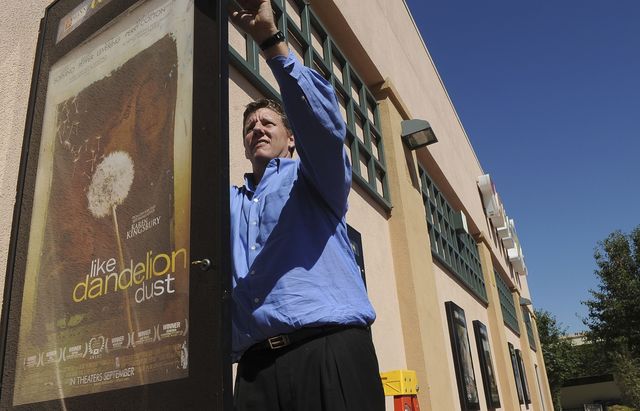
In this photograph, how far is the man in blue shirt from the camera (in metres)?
1.59

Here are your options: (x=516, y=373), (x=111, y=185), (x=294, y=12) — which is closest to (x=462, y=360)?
(x=294, y=12)

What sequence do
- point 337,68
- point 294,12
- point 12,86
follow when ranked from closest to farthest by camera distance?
point 12,86
point 294,12
point 337,68

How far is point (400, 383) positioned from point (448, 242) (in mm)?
6604

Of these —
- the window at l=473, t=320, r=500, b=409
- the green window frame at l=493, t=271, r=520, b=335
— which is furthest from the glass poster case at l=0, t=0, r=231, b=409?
the green window frame at l=493, t=271, r=520, b=335

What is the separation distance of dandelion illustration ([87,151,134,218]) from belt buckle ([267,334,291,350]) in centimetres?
63

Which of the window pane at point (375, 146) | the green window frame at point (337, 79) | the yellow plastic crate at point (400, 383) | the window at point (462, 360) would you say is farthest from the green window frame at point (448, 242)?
the yellow plastic crate at point (400, 383)

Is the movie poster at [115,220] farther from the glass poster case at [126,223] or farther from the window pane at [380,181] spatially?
the window pane at [380,181]

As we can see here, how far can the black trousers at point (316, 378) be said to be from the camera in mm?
1552

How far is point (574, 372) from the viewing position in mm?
40281

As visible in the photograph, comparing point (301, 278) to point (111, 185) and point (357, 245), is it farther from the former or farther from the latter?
point (357, 245)

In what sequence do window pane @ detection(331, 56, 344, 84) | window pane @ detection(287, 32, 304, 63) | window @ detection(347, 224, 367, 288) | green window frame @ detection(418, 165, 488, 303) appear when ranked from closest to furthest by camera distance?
window @ detection(347, 224, 367, 288)
window pane @ detection(287, 32, 304, 63)
window pane @ detection(331, 56, 344, 84)
green window frame @ detection(418, 165, 488, 303)

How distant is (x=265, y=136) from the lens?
2.04 metres

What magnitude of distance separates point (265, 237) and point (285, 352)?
37 centimetres

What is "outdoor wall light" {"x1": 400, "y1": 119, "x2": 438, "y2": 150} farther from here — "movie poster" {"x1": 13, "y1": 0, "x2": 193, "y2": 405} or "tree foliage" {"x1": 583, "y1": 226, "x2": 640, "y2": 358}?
"tree foliage" {"x1": 583, "y1": 226, "x2": 640, "y2": 358}
